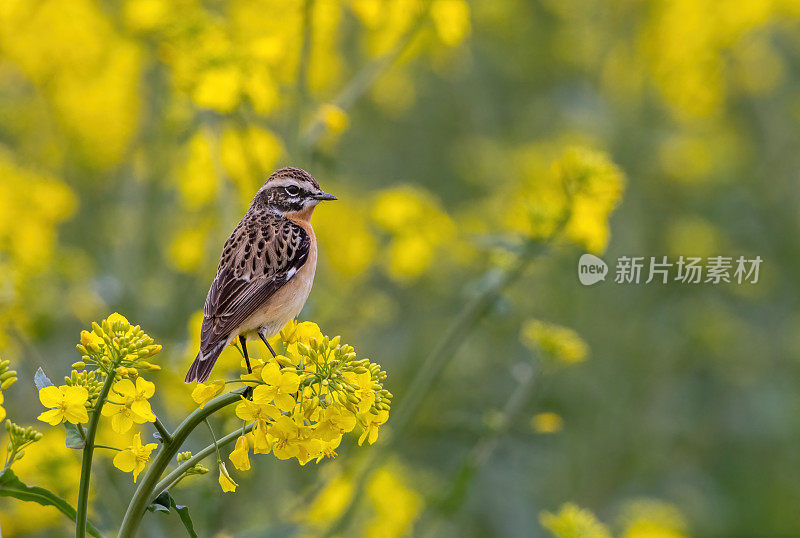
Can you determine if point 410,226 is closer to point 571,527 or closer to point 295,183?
point 571,527

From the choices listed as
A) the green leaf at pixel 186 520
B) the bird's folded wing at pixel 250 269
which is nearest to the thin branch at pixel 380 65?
the bird's folded wing at pixel 250 269

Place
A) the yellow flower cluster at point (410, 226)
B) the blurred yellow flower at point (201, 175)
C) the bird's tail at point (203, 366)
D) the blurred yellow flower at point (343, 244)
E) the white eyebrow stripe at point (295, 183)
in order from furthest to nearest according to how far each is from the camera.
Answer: the blurred yellow flower at point (343, 244), the yellow flower cluster at point (410, 226), the blurred yellow flower at point (201, 175), the white eyebrow stripe at point (295, 183), the bird's tail at point (203, 366)

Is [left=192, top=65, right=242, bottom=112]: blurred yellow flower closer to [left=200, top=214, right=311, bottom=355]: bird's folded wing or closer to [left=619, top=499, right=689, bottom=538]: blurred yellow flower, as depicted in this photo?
[left=200, top=214, right=311, bottom=355]: bird's folded wing

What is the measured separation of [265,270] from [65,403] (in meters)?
0.79

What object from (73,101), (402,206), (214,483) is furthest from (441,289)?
(214,483)

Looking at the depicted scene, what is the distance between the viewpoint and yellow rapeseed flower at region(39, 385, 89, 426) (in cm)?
170

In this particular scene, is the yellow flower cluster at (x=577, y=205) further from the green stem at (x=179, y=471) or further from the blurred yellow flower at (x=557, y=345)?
the green stem at (x=179, y=471)

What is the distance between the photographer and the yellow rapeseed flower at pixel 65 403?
5.56 ft

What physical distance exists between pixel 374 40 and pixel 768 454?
3760mm

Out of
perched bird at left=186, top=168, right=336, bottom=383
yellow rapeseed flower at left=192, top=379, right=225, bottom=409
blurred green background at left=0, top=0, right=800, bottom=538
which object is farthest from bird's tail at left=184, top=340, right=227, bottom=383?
blurred green background at left=0, top=0, right=800, bottom=538

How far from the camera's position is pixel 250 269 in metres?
2.42

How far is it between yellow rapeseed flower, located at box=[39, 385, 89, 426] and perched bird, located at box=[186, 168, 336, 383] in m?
0.35

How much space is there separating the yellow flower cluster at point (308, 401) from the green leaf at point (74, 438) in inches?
7.8

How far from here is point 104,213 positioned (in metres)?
6.39
